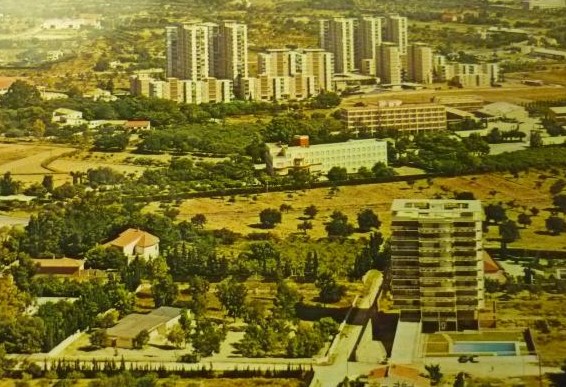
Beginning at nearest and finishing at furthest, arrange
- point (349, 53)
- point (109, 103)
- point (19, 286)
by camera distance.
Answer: point (19, 286), point (109, 103), point (349, 53)

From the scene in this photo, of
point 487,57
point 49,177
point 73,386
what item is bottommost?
point 73,386

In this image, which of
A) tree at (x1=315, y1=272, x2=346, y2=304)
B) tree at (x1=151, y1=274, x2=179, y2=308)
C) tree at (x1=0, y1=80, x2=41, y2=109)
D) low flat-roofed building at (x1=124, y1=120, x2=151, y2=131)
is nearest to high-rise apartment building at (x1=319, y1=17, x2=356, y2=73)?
low flat-roofed building at (x1=124, y1=120, x2=151, y2=131)

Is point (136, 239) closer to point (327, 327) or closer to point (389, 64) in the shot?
point (327, 327)

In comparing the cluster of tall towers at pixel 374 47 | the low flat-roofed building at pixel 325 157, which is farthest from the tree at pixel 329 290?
the cluster of tall towers at pixel 374 47

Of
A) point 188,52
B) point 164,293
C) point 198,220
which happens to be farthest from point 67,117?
point 164,293

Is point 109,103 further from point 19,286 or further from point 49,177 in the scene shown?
point 19,286

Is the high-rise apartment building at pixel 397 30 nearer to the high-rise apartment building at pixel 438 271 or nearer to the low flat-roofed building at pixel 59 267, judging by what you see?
the low flat-roofed building at pixel 59 267

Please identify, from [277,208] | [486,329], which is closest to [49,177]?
[277,208]
